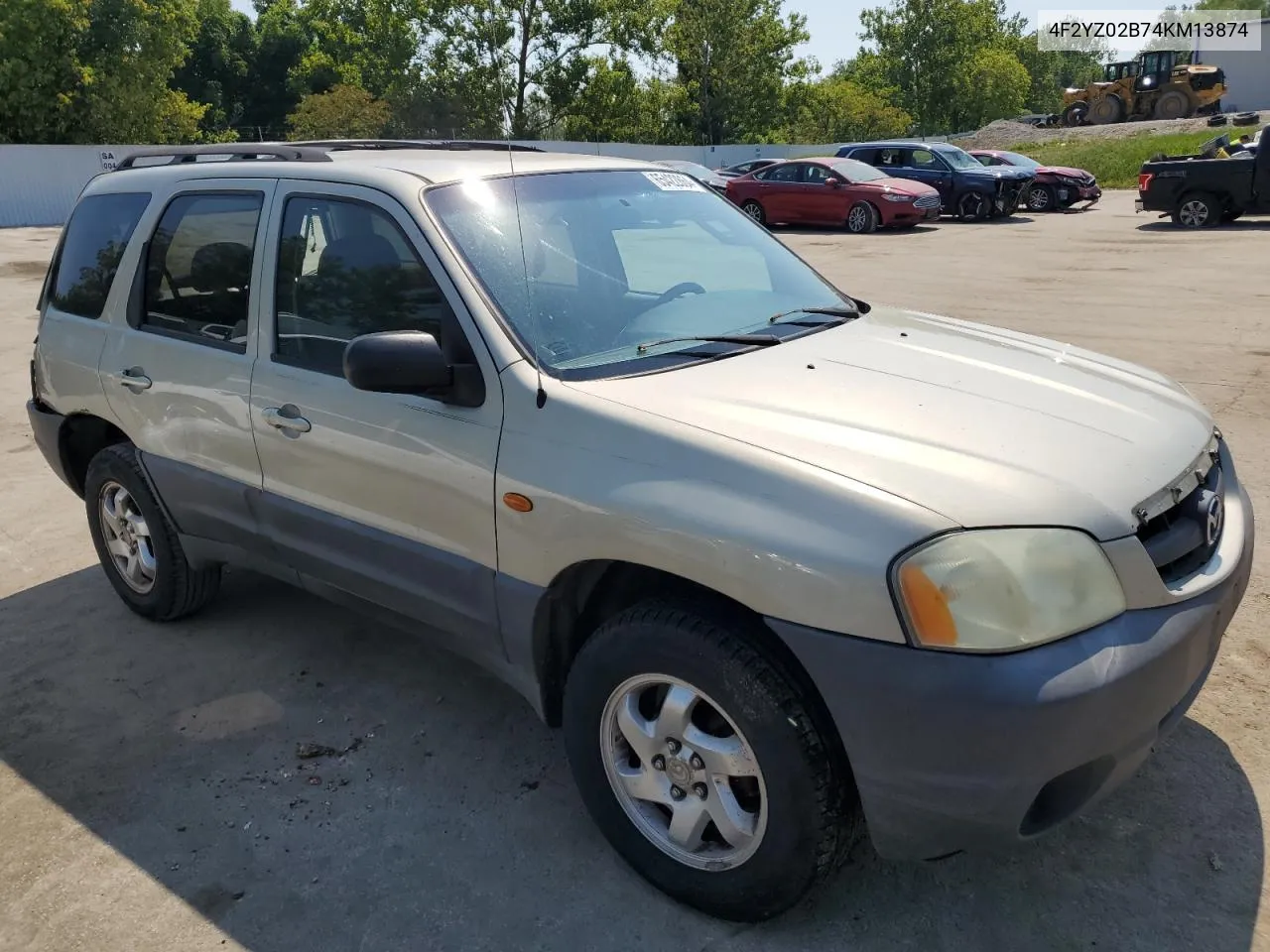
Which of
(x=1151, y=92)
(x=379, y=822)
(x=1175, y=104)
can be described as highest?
(x=1151, y=92)

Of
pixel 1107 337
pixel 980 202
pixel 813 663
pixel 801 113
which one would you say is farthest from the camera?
pixel 801 113

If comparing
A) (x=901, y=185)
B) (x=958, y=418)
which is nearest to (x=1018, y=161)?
(x=901, y=185)

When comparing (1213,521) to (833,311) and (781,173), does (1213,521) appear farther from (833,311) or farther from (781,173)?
(781,173)

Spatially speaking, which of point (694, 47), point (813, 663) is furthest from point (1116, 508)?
point (694, 47)

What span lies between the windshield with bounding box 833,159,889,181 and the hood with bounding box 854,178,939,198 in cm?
19

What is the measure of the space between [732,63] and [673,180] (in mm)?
47989

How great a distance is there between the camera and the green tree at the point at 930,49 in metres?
63.3

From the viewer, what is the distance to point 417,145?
4.19m

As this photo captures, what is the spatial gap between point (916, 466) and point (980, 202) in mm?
22743

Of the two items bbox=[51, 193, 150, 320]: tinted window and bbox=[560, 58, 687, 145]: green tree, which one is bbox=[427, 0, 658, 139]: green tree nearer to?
bbox=[560, 58, 687, 145]: green tree

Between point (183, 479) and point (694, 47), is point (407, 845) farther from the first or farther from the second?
point (694, 47)

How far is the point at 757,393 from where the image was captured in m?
2.67

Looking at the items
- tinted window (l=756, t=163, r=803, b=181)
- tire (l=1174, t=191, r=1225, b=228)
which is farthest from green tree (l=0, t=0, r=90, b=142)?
tire (l=1174, t=191, r=1225, b=228)

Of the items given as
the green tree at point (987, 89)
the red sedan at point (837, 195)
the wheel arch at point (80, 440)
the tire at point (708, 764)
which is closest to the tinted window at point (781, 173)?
the red sedan at point (837, 195)
